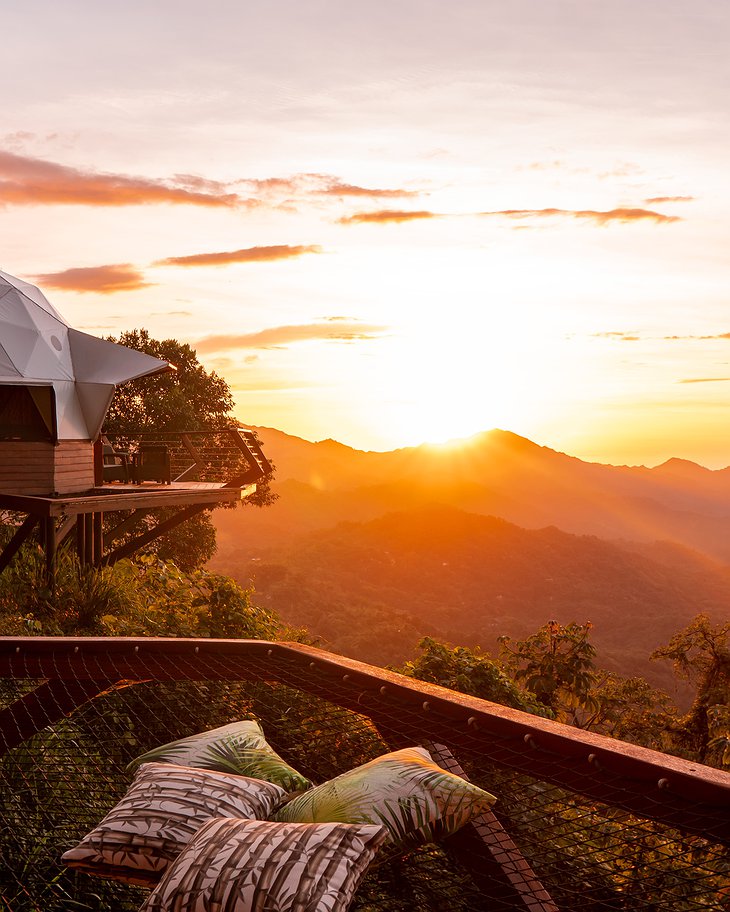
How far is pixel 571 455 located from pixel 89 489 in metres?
160

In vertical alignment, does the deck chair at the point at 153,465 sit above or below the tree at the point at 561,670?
above

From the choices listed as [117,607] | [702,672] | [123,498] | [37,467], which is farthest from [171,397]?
[702,672]

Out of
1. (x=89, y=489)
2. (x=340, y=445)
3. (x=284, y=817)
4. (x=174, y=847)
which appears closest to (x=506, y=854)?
(x=284, y=817)

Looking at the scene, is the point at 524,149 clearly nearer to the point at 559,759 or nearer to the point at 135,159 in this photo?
the point at 135,159

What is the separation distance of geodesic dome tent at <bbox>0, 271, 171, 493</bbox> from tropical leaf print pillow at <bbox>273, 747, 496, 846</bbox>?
14060 mm

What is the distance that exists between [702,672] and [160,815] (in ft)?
41.8

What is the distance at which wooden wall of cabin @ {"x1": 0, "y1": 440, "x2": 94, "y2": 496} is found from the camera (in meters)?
15.4

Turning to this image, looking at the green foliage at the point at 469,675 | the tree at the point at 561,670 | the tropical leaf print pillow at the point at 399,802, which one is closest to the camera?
the tropical leaf print pillow at the point at 399,802

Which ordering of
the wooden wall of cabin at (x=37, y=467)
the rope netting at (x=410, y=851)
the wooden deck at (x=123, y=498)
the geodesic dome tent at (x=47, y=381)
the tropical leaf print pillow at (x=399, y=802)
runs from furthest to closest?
the geodesic dome tent at (x=47, y=381) → the wooden wall of cabin at (x=37, y=467) → the wooden deck at (x=123, y=498) → the tropical leaf print pillow at (x=399, y=802) → the rope netting at (x=410, y=851)

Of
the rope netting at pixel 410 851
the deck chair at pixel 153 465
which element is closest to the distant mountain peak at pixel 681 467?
the deck chair at pixel 153 465

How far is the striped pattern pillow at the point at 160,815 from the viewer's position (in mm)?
2424

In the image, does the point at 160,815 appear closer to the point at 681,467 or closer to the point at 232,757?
the point at 232,757

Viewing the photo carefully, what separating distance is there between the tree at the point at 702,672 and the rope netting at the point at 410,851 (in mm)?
9193

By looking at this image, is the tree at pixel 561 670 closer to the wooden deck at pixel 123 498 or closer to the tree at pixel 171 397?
the wooden deck at pixel 123 498
